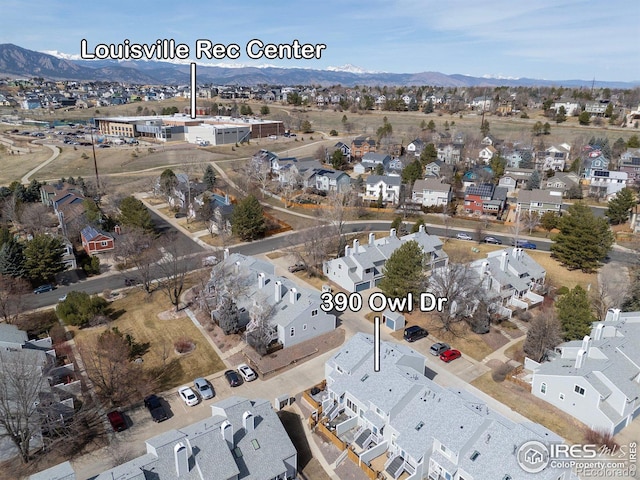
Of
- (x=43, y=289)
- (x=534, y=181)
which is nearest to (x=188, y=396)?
(x=43, y=289)

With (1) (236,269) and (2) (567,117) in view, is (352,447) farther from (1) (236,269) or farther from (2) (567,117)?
(2) (567,117)

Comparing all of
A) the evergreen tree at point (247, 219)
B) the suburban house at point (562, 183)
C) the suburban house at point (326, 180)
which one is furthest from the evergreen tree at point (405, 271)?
the suburban house at point (562, 183)

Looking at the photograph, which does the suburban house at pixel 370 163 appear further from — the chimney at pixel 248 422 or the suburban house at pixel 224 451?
the chimney at pixel 248 422

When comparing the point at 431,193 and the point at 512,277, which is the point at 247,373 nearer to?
the point at 512,277

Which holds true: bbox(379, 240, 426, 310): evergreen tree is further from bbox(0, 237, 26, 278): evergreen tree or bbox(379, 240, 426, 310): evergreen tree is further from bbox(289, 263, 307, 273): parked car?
bbox(0, 237, 26, 278): evergreen tree

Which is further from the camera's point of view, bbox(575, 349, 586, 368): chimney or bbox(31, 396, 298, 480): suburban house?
bbox(575, 349, 586, 368): chimney

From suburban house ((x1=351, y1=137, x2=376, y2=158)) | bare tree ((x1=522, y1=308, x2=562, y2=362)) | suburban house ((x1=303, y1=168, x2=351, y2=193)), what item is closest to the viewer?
bare tree ((x1=522, y1=308, x2=562, y2=362))

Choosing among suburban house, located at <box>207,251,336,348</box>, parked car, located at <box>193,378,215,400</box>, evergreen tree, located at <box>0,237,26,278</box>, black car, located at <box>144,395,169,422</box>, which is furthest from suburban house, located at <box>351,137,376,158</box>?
black car, located at <box>144,395,169,422</box>
